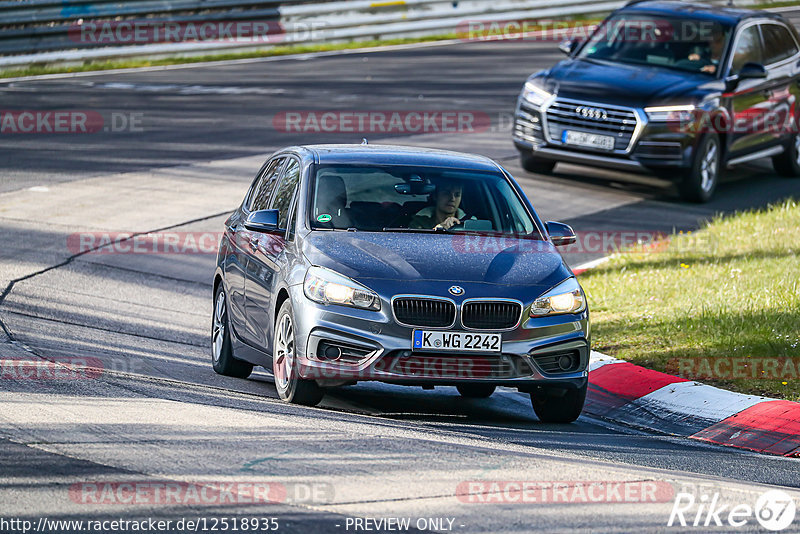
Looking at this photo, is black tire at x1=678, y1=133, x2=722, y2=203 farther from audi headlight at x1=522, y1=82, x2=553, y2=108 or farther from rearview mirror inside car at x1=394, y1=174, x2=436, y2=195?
rearview mirror inside car at x1=394, y1=174, x2=436, y2=195

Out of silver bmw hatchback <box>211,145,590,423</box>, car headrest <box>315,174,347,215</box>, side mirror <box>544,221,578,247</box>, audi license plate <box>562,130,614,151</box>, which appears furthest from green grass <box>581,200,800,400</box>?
car headrest <box>315,174,347,215</box>

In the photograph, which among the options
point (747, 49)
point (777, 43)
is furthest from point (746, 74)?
point (777, 43)

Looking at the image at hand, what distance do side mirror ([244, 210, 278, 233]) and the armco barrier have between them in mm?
18722

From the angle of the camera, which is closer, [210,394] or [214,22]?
[210,394]

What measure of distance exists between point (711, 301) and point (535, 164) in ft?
24.3

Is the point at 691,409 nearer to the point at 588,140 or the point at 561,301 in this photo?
the point at 561,301

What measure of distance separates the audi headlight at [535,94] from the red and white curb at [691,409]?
807 centimetres

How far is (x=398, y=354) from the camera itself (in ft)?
25.5

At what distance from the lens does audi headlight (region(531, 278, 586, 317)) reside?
802cm

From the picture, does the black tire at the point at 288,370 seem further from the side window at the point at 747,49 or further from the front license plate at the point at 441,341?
the side window at the point at 747,49

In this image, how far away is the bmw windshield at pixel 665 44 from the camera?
58.5ft

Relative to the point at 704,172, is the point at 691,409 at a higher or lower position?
higher

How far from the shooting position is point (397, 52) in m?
31.4

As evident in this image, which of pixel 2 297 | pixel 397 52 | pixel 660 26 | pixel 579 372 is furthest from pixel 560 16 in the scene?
pixel 579 372
